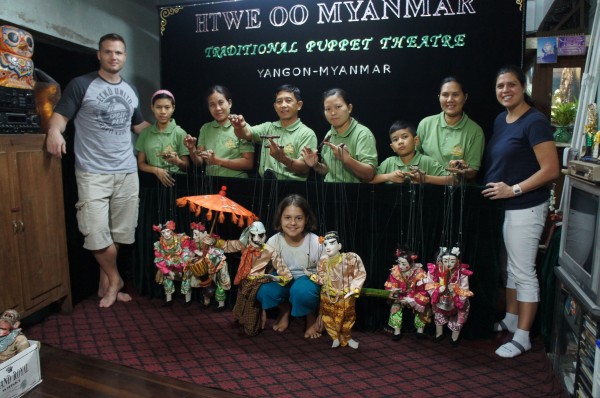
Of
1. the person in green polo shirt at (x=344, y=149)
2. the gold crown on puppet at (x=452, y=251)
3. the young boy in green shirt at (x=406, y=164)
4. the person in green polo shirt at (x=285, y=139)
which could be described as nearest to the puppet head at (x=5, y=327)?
the person in green polo shirt at (x=285, y=139)

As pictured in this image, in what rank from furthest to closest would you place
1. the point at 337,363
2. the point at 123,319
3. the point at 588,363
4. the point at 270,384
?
the point at 123,319
the point at 337,363
the point at 270,384
the point at 588,363

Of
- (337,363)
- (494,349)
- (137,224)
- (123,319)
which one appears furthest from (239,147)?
(494,349)

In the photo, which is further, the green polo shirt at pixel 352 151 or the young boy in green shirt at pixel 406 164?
the green polo shirt at pixel 352 151

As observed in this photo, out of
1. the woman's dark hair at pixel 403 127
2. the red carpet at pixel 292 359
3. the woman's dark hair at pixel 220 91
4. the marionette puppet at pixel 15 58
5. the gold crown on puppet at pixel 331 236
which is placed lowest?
the red carpet at pixel 292 359

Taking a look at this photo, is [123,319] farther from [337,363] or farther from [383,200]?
[383,200]

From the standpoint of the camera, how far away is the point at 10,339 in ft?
7.31

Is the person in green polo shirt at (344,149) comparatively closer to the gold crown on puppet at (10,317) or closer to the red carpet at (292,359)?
the red carpet at (292,359)

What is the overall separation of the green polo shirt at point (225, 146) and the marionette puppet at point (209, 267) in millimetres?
425

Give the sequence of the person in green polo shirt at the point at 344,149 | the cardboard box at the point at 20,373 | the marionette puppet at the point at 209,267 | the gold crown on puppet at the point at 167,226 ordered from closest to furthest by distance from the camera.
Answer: the cardboard box at the point at 20,373 → the person in green polo shirt at the point at 344,149 → the marionette puppet at the point at 209,267 → the gold crown on puppet at the point at 167,226

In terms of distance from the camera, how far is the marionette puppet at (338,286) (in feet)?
8.71

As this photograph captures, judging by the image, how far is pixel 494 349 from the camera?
A: 2.70 m

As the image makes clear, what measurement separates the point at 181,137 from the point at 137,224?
694 mm

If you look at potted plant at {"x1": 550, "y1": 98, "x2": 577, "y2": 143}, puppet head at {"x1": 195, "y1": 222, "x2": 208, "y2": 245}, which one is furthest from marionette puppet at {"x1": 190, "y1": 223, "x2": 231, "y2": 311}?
potted plant at {"x1": 550, "y1": 98, "x2": 577, "y2": 143}

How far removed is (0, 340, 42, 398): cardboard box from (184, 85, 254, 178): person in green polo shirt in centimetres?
153
